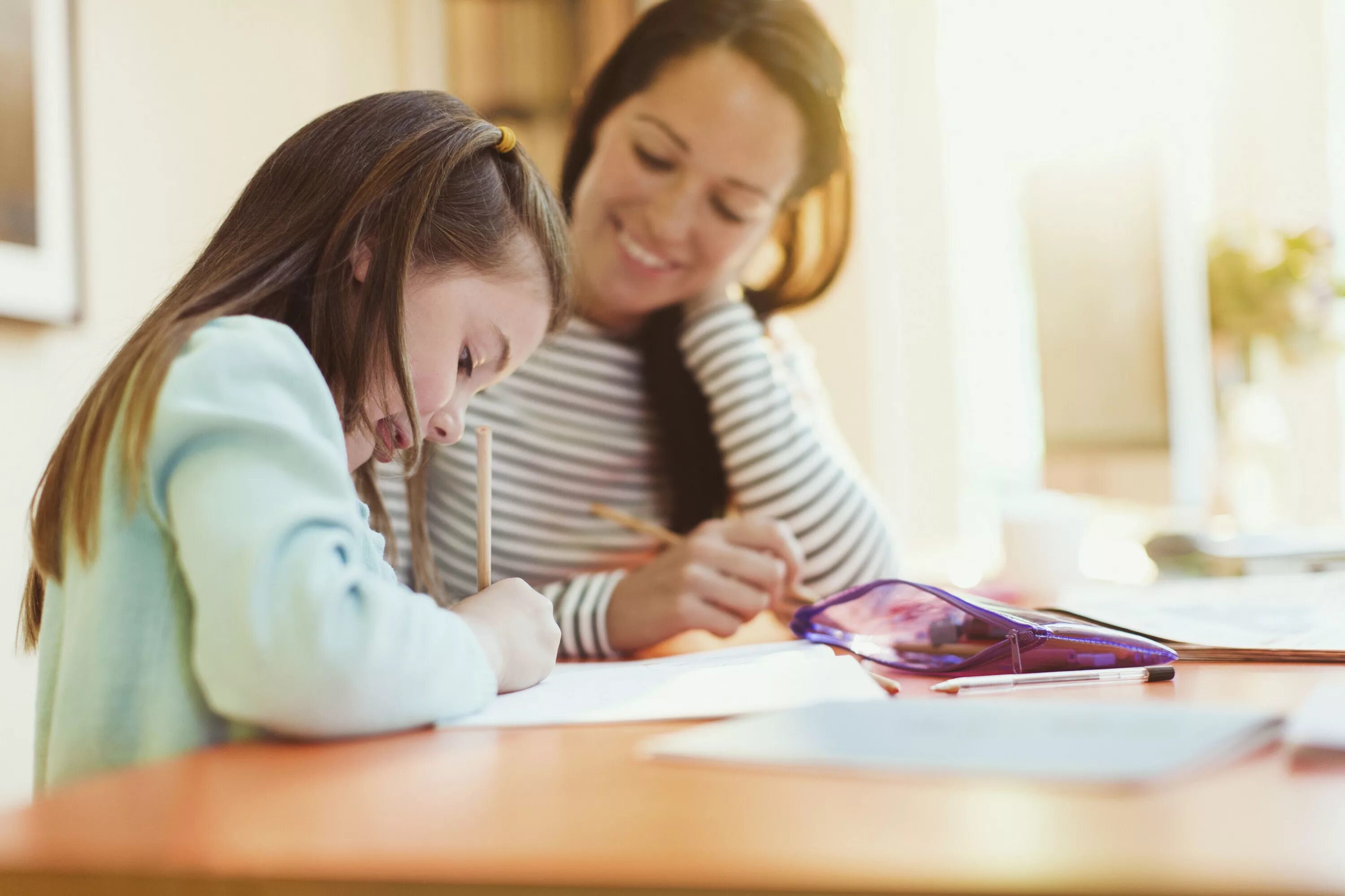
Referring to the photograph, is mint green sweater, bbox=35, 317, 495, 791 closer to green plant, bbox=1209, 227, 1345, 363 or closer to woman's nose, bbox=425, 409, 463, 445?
woman's nose, bbox=425, 409, 463, 445

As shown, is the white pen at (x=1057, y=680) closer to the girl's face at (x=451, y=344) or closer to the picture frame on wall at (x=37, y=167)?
the girl's face at (x=451, y=344)

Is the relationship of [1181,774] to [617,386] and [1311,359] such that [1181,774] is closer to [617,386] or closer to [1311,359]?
[617,386]

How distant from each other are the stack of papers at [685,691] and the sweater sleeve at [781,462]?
1.46 ft

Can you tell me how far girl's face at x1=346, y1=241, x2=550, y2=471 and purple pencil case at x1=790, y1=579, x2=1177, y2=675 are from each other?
10.8 inches

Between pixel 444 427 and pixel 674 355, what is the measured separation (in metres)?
0.59

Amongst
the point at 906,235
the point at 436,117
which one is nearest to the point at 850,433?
the point at 906,235

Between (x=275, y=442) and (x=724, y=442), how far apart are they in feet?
2.54

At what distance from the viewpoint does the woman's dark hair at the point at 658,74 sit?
1254mm

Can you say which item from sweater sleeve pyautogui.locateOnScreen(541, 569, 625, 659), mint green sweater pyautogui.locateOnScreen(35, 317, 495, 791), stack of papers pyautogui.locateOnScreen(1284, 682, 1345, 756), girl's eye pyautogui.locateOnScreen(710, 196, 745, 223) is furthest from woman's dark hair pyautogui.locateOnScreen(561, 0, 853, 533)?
stack of papers pyautogui.locateOnScreen(1284, 682, 1345, 756)

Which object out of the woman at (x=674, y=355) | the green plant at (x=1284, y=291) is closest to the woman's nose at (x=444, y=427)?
the woman at (x=674, y=355)

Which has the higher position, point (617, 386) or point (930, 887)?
point (617, 386)

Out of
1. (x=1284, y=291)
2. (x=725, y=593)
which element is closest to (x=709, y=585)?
(x=725, y=593)

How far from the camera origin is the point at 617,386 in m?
1.29

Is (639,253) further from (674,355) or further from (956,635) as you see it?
(956,635)
